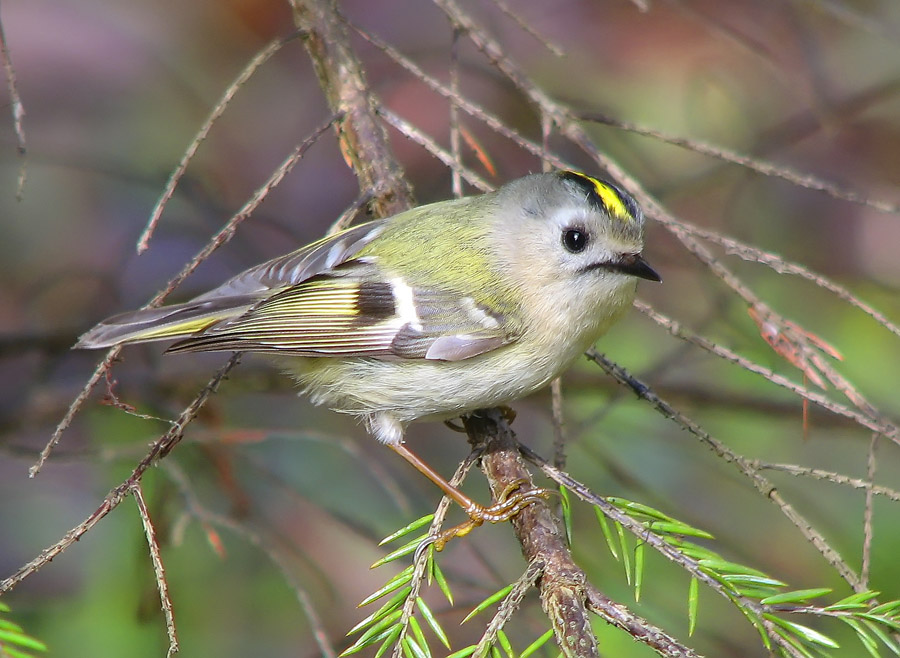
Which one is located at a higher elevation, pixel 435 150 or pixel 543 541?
pixel 435 150

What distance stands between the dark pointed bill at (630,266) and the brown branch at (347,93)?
396mm

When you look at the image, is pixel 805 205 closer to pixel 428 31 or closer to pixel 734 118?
pixel 734 118

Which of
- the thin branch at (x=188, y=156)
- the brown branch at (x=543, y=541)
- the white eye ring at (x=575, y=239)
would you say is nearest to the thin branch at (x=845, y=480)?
the brown branch at (x=543, y=541)

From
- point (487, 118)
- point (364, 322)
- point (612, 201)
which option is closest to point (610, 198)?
point (612, 201)

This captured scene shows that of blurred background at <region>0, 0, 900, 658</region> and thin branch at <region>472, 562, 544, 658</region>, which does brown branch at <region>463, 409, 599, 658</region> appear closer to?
thin branch at <region>472, 562, 544, 658</region>

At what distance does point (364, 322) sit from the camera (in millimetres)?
1361

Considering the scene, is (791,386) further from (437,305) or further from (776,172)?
(437,305)

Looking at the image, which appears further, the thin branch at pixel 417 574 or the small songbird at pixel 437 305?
the small songbird at pixel 437 305

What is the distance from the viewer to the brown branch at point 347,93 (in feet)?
4.58

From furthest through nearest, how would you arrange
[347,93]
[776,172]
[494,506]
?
[347,93], [494,506], [776,172]

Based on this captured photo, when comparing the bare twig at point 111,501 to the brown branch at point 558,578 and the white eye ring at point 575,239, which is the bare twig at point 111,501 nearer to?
the brown branch at point 558,578

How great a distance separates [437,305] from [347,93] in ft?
1.22

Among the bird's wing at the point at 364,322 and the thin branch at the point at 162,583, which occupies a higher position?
the bird's wing at the point at 364,322

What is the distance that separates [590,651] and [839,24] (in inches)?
97.7
